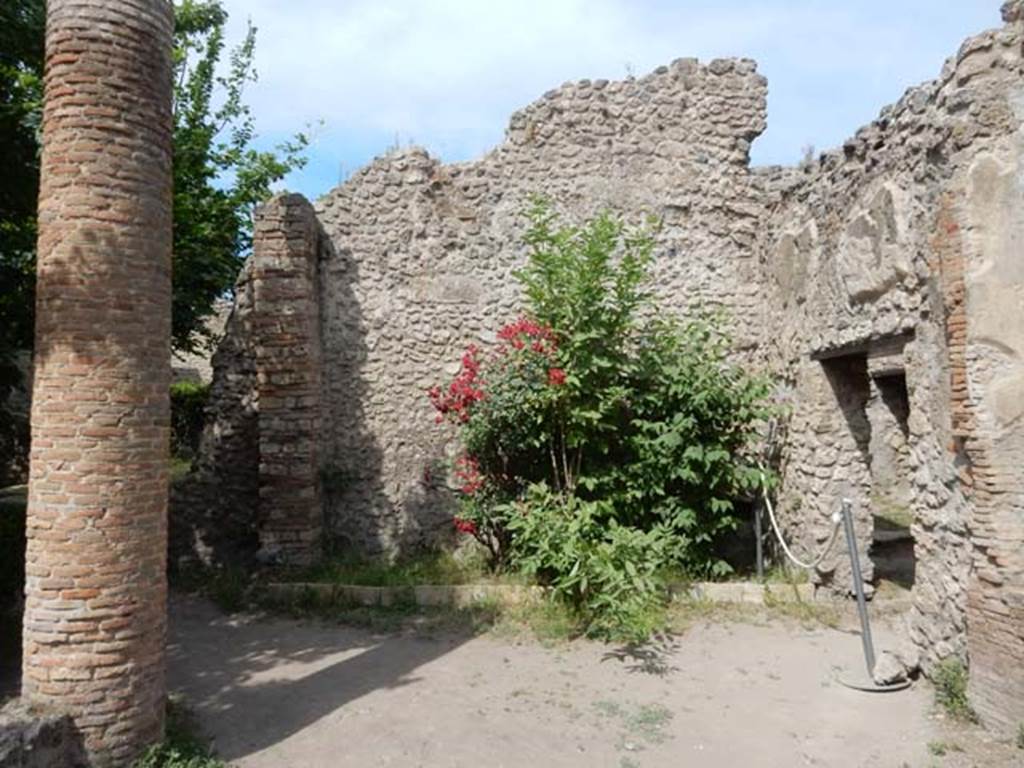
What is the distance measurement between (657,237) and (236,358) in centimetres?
517

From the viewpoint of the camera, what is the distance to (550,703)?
16.4 ft

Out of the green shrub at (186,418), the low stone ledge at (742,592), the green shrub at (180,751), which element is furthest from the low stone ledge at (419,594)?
the green shrub at (186,418)

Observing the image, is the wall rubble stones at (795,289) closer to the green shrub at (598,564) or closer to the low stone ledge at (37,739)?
the green shrub at (598,564)

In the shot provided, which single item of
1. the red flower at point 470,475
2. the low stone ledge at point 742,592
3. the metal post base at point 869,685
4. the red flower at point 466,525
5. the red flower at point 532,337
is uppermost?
the red flower at point 532,337

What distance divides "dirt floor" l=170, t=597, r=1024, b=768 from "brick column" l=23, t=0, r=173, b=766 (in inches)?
34.5

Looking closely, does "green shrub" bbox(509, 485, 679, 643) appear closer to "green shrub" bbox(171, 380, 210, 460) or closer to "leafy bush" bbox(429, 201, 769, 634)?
"leafy bush" bbox(429, 201, 769, 634)

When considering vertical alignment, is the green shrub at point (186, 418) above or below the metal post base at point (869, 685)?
above

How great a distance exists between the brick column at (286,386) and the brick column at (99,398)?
147 inches

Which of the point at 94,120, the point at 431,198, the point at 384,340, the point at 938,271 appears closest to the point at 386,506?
the point at 384,340

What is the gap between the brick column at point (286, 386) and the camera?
26.0 feet

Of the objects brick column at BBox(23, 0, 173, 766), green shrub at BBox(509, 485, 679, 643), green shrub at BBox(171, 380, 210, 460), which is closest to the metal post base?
green shrub at BBox(509, 485, 679, 643)

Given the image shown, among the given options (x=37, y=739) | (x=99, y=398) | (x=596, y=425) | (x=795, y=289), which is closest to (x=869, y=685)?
(x=596, y=425)

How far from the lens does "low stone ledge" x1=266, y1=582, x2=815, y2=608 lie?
273 inches

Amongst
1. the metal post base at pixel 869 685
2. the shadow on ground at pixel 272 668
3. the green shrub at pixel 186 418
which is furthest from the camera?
the green shrub at pixel 186 418
